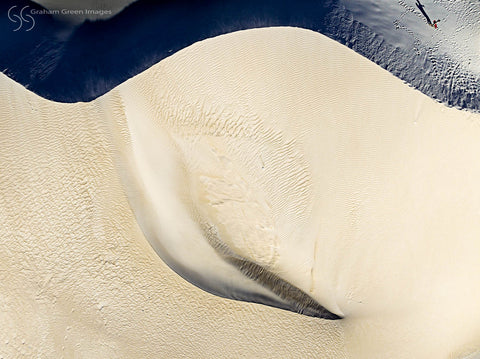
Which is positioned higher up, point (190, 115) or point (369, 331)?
point (190, 115)

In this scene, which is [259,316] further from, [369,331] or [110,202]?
[110,202]

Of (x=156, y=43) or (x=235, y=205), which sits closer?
(x=235, y=205)

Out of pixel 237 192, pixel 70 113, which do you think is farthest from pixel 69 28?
pixel 237 192

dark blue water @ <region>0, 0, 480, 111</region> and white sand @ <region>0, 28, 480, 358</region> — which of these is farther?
dark blue water @ <region>0, 0, 480, 111</region>

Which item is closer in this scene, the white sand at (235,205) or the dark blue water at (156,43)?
the white sand at (235,205)
